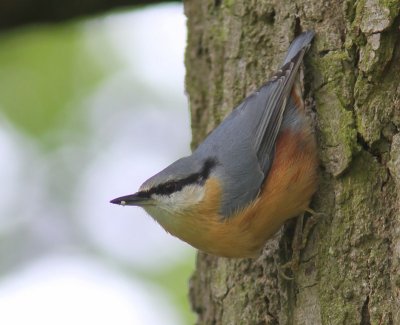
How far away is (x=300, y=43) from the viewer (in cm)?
349

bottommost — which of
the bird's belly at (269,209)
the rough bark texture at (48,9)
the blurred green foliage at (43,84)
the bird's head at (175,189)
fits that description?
the bird's belly at (269,209)

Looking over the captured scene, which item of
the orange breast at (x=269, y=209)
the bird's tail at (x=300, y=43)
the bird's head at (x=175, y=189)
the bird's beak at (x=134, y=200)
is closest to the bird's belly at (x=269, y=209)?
the orange breast at (x=269, y=209)

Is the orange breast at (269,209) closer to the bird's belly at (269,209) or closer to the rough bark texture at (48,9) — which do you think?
the bird's belly at (269,209)

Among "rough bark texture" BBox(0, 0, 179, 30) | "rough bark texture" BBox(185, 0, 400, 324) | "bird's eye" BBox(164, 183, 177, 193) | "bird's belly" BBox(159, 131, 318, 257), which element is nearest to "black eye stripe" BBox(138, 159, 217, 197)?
"bird's eye" BBox(164, 183, 177, 193)

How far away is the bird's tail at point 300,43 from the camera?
349 centimetres

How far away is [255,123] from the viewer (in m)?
3.70

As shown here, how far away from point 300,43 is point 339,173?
655 mm

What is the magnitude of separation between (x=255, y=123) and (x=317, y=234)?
67cm

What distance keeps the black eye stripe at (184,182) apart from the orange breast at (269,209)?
0.16 meters

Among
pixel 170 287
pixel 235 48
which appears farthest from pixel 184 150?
pixel 235 48

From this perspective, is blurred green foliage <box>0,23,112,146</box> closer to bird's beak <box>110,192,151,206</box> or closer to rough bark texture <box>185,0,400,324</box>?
rough bark texture <box>185,0,400,324</box>

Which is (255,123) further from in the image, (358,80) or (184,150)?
(184,150)

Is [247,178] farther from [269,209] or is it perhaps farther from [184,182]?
[184,182]

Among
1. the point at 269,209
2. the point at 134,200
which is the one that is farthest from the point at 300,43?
the point at 134,200
